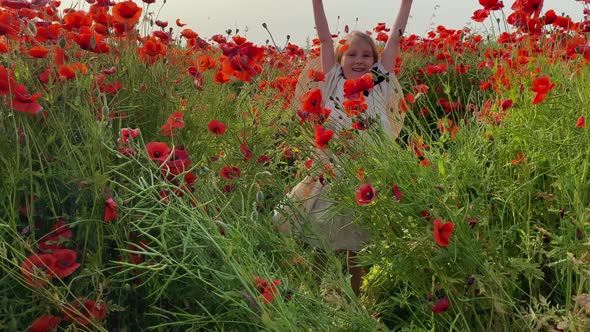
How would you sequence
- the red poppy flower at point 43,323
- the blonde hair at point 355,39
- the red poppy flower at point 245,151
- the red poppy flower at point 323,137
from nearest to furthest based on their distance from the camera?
the red poppy flower at point 43,323
the red poppy flower at point 323,137
the red poppy flower at point 245,151
the blonde hair at point 355,39

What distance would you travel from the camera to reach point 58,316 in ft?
5.97

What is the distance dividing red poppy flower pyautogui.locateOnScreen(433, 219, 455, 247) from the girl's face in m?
1.71

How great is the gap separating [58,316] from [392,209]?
1012 millimetres

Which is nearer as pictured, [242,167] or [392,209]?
[392,209]

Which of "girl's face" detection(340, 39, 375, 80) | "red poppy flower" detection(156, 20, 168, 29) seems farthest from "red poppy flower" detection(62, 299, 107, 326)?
"girl's face" detection(340, 39, 375, 80)

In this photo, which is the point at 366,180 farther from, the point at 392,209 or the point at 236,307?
the point at 236,307

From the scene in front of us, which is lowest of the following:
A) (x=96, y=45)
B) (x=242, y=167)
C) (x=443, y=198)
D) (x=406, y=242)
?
(x=242, y=167)

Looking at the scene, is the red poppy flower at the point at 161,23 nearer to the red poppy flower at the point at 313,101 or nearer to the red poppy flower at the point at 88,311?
the red poppy flower at the point at 313,101

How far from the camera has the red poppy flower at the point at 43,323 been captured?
1681 millimetres

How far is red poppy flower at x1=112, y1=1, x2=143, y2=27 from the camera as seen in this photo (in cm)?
249

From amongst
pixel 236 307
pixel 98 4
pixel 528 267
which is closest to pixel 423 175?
pixel 528 267

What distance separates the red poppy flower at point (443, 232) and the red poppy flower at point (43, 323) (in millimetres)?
990

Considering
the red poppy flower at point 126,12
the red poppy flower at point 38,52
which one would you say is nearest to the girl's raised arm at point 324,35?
the red poppy flower at point 126,12

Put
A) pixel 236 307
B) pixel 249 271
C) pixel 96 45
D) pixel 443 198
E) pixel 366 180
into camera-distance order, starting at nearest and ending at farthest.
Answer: pixel 249 271, pixel 236 307, pixel 443 198, pixel 366 180, pixel 96 45
